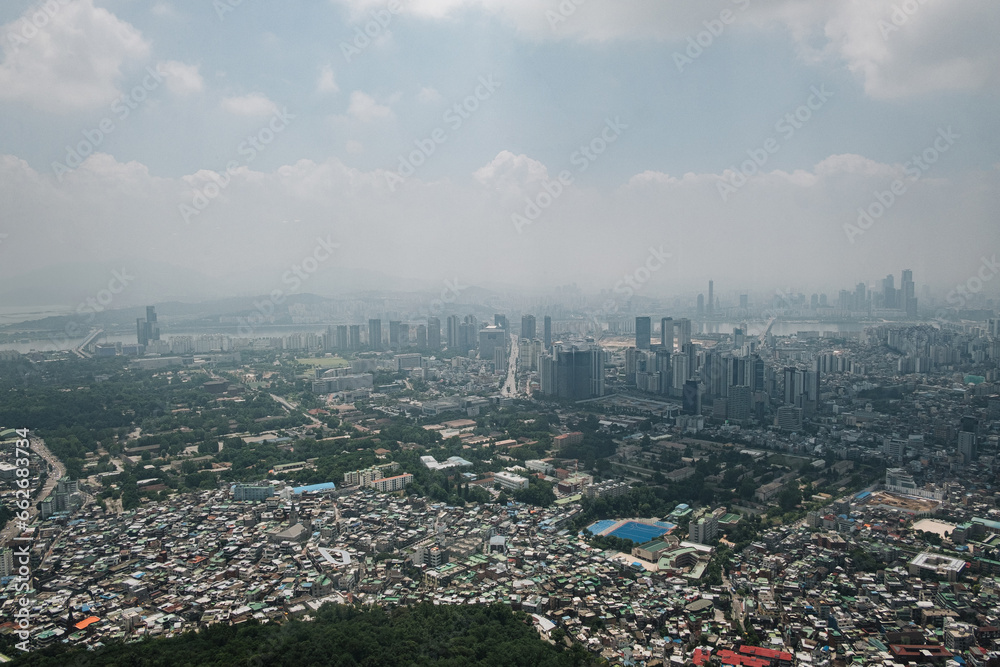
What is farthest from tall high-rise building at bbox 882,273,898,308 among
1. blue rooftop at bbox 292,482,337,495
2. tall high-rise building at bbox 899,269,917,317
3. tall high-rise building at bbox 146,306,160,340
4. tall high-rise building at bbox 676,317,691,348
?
tall high-rise building at bbox 146,306,160,340

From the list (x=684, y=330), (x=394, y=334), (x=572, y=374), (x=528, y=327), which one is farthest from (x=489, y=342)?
(x=572, y=374)

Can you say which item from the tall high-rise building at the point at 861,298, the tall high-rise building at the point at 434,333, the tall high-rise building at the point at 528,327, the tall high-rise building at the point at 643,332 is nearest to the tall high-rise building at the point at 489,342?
the tall high-rise building at the point at 528,327

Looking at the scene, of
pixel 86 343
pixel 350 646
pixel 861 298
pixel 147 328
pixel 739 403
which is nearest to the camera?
pixel 350 646

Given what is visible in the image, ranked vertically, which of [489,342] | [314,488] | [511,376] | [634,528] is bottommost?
[634,528]

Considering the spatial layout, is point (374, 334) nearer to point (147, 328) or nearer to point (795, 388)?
point (147, 328)

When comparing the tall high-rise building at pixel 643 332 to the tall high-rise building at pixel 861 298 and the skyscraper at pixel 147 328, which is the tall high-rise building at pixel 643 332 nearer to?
the tall high-rise building at pixel 861 298

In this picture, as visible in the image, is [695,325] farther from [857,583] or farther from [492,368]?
[857,583]

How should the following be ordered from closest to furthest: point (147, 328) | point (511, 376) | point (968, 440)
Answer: point (968, 440) → point (511, 376) → point (147, 328)

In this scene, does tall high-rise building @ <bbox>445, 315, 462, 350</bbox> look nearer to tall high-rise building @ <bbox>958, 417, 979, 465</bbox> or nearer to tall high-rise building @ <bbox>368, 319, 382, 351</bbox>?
tall high-rise building @ <bbox>368, 319, 382, 351</bbox>
